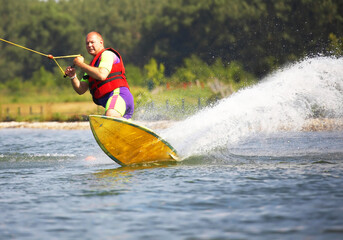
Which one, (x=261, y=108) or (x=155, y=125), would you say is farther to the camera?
(x=155, y=125)

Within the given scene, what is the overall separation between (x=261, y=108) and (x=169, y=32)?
1475 inches

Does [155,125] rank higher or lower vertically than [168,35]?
lower

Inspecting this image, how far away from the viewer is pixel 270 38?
37.1 meters

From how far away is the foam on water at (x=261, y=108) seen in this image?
30.0 feet

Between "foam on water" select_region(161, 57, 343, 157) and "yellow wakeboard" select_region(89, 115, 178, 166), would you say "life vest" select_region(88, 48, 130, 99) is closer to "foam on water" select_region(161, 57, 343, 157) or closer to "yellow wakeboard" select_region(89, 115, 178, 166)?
"yellow wakeboard" select_region(89, 115, 178, 166)

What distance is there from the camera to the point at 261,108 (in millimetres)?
9531

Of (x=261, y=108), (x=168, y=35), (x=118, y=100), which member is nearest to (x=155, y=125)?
(x=261, y=108)

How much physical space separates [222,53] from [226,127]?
32.6m

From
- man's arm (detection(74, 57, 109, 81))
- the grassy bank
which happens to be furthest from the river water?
the grassy bank

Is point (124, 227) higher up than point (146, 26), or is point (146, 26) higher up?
point (146, 26)

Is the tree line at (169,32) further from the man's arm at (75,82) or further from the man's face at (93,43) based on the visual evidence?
the man's face at (93,43)

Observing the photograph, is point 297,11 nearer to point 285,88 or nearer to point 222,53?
point 222,53

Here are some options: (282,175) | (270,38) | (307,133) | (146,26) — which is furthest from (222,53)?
(282,175)

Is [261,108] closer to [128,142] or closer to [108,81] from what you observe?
[128,142]
